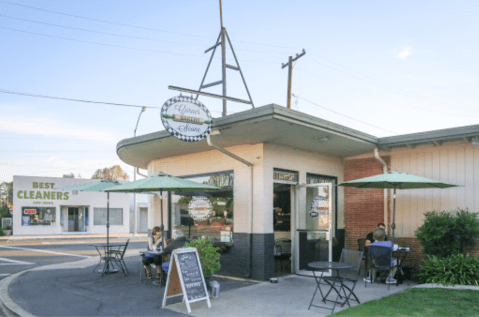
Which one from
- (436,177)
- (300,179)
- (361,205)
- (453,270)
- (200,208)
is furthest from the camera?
(361,205)

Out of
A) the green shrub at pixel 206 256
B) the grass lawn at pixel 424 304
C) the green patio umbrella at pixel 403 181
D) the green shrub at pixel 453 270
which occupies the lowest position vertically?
the grass lawn at pixel 424 304

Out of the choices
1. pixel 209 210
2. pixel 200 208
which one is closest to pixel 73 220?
pixel 200 208

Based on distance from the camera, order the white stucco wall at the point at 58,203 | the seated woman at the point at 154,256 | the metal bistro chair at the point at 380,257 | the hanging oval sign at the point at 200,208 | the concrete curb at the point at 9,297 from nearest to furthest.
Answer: the concrete curb at the point at 9,297 → the metal bistro chair at the point at 380,257 → the seated woman at the point at 154,256 → the hanging oval sign at the point at 200,208 → the white stucco wall at the point at 58,203

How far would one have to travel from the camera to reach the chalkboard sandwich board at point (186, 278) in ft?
21.8

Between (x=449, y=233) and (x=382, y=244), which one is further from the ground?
(x=449, y=233)

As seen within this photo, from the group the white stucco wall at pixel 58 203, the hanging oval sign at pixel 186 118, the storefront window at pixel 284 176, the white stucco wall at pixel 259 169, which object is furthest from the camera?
the white stucco wall at pixel 58 203

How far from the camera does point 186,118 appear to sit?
752cm

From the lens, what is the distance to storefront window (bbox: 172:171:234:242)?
10148 mm

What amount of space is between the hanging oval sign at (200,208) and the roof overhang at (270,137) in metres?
1.30

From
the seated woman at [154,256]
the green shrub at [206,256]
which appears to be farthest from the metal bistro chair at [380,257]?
the seated woman at [154,256]

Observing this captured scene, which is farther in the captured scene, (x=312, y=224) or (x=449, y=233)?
(x=312, y=224)

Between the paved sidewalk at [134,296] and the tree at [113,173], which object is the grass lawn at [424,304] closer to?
the paved sidewalk at [134,296]

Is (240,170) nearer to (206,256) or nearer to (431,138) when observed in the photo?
(206,256)

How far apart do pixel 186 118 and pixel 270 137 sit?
2204 mm
